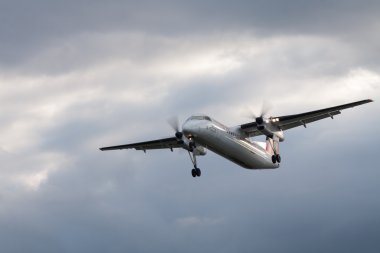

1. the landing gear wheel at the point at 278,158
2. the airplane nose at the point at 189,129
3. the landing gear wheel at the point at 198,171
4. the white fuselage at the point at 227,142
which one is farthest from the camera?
the landing gear wheel at the point at 278,158

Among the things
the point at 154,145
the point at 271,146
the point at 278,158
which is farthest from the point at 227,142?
the point at 154,145

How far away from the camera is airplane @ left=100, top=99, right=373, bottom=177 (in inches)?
2596

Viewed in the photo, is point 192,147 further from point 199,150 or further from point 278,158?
point 278,158

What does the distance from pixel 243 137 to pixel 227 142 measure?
2.93 m

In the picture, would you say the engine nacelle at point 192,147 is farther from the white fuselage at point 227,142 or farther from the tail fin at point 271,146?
the tail fin at point 271,146

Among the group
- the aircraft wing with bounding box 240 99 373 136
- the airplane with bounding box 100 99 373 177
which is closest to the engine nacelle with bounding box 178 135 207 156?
the airplane with bounding box 100 99 373 177

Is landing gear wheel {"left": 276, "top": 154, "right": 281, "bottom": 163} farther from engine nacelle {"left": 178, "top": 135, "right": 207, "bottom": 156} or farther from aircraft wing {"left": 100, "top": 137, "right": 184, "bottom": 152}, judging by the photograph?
aircraft wing {"left": 100, "top": 137, "right": 184, "bottom": 152}

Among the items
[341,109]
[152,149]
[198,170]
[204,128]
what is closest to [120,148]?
[152,149]

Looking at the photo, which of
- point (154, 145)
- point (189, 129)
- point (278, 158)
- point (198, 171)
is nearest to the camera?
point (189, 129)

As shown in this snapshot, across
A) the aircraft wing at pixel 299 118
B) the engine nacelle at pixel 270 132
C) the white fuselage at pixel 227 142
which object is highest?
the aircraft wing at pixel 299 118

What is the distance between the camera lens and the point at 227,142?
221 ft

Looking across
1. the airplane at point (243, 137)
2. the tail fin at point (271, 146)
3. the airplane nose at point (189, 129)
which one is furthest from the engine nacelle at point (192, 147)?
the tail fin at point (271, 146)

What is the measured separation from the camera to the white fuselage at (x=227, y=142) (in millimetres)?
65438

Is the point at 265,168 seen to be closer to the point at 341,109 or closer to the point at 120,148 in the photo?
the point at 341,109
